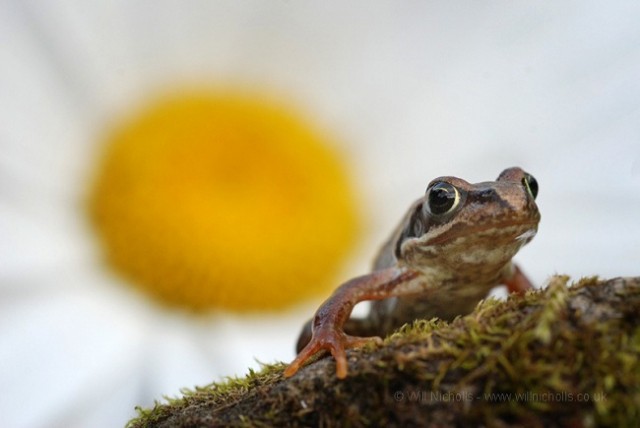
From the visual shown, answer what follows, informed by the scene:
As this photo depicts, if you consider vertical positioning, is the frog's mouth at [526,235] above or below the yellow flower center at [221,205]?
below

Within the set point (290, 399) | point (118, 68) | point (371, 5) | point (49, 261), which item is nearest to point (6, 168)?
point (49, 261)

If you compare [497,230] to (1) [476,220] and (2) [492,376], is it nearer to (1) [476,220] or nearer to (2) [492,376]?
(1) [476,220]

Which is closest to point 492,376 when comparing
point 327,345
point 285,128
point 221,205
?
point 327,345

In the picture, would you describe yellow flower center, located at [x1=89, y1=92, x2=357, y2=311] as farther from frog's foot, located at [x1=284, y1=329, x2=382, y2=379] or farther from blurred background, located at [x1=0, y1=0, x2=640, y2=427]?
frog's foot, located at [x1=284, y1=329, x2=382, y2=379]

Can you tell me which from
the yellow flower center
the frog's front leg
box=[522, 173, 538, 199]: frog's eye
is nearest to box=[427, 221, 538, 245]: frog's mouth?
box=[522, 173, 538, 199]: frog's eye

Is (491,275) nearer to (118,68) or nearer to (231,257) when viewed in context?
(231,257)

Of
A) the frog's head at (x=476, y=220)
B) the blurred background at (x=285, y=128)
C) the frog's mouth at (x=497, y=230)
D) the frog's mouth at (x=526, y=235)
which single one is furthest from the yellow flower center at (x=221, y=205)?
the frog's mouth at (x=526, y=235)

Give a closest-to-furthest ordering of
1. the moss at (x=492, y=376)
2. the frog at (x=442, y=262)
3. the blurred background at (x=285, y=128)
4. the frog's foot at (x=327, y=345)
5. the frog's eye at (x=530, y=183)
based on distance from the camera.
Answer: the moss at (x=492, y=376), the frog's foot at (x=327, y=345), the frog at (x=442, y=262), the frog's eye at (x=530, y=183), the blurred background at (x=285, y=128)

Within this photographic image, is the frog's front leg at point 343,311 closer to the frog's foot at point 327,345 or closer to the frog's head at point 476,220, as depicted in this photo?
the frog's foot at point 327,345
